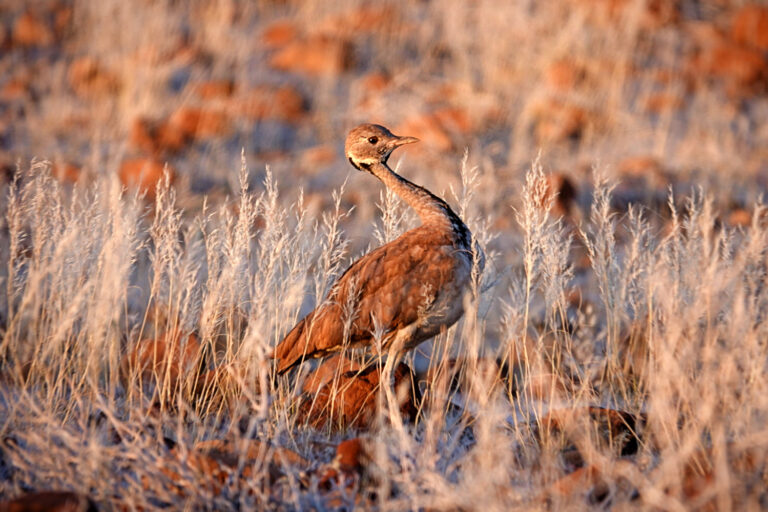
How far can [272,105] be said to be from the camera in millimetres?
9305

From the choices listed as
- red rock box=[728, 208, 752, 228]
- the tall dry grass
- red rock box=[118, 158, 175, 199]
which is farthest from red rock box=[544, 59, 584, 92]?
the tall dry grass

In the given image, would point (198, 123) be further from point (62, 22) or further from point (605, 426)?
point (605, 426)

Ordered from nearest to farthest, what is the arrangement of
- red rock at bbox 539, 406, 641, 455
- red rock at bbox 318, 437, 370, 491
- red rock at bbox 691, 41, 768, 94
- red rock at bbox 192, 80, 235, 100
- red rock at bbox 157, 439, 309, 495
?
red rock at bbox 157, 439, 309, 495, red rock at bbox 318, 437, 370, 491, red rock at bbox 539, 406, 641, 455, red rock at bbox 192, 80, 235, 100, red rock at bbox 691, 41, 768, 94

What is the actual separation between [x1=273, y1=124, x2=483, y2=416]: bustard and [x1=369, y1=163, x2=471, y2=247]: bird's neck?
0.01 meters

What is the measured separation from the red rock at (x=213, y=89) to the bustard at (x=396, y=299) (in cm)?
615

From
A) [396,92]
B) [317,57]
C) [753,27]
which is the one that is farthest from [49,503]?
[753,27]

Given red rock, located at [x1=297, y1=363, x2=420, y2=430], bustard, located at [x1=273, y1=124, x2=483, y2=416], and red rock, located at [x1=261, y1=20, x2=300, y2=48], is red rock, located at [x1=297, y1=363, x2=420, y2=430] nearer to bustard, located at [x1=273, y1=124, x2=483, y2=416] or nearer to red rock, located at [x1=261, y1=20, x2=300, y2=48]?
bustard, located at [x1=273, y1=124, x2=483, y2=416]

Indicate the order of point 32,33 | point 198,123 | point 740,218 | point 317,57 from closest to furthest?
1. point 740,218
2. point 198,123
3. point 317,57
4. point 32,33

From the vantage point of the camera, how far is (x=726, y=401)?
293 centimetres

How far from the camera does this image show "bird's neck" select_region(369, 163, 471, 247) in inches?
163

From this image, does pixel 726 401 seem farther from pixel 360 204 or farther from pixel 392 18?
pixel 392 18

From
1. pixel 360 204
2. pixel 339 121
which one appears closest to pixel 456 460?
pixel 360 204

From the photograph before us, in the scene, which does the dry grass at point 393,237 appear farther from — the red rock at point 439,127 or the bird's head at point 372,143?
the bird's head at point 372,143

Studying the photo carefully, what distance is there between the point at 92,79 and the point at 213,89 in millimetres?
1504
